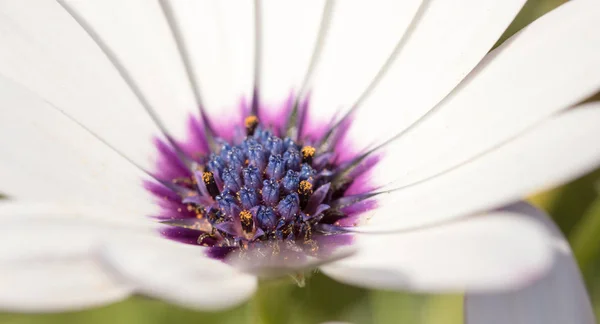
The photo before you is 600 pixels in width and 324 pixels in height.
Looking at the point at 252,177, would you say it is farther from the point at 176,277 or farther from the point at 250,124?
the point at 176,277

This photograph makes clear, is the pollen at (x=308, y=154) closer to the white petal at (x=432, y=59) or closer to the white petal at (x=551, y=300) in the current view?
the white petal at (x=432, y=59)

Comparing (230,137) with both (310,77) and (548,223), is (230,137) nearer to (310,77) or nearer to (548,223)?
(310,77)

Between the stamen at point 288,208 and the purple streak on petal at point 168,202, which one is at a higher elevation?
the purple streak on petal at point 168,202

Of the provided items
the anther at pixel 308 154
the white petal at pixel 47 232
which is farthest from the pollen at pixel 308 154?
the white petal at pixel 47 232

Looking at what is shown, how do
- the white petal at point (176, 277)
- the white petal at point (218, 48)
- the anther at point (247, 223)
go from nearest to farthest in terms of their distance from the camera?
the white petal at point (176, 277) < the anther at point (247, 223) < the white petal at point (218, 48)

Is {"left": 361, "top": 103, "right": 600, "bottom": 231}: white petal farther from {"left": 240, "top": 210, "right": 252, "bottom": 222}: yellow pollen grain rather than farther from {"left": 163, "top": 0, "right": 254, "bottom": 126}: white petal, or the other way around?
{"left": 163, "top": 0, "right": 254, "bottom": 126}: white petal

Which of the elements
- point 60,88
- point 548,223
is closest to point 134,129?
point 60,88

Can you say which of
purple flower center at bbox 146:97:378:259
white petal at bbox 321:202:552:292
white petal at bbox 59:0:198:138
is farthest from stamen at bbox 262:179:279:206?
white petal at bbox 321:202:552:292
